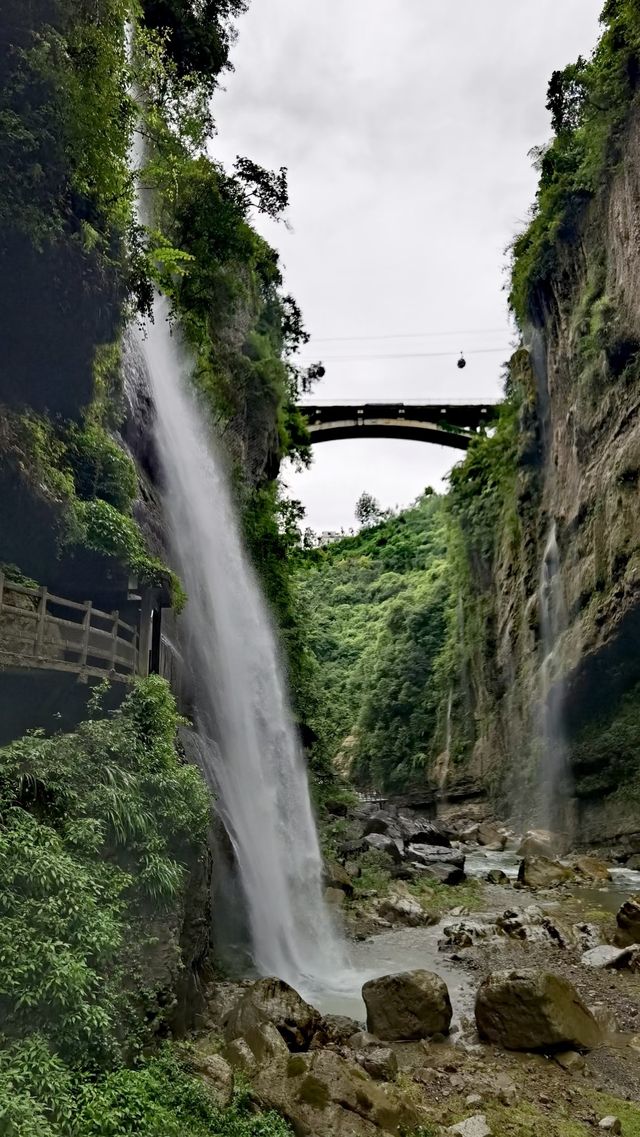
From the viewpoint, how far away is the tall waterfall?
1212cm

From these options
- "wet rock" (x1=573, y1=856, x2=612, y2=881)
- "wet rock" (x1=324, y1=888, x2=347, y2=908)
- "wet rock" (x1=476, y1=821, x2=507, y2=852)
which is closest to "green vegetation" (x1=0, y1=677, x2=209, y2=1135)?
"wet rock" (x1=324, y1=888, x2=347, y2=908)

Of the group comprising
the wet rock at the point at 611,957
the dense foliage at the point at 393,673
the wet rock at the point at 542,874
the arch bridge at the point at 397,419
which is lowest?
the wet rock at the point at 611,957

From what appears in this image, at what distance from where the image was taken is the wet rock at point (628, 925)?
454 inches

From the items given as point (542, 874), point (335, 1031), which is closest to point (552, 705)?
point (542, 874)

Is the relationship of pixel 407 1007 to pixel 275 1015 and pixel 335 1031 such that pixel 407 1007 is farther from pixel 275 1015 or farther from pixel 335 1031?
pixel 275 1015

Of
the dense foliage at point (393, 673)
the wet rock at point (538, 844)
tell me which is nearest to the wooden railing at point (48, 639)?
the dense foliage at point (393, 673)

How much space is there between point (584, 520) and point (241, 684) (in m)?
13.1

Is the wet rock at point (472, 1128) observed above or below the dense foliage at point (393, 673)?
below

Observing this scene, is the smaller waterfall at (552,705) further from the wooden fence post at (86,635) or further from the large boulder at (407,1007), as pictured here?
the wooden fence post at (86,635)

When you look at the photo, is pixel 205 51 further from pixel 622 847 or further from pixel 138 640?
pixel 622 847

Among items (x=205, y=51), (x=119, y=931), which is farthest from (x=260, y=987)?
(x=205, y=51)

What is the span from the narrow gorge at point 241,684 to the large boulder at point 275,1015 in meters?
0.04

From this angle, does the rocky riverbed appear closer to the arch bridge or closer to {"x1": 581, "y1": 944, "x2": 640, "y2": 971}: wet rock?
{"x1": 581, "y1": 944, "x2": 640, "y2": 971}: wet rock

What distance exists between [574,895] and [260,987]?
35.2 ft
